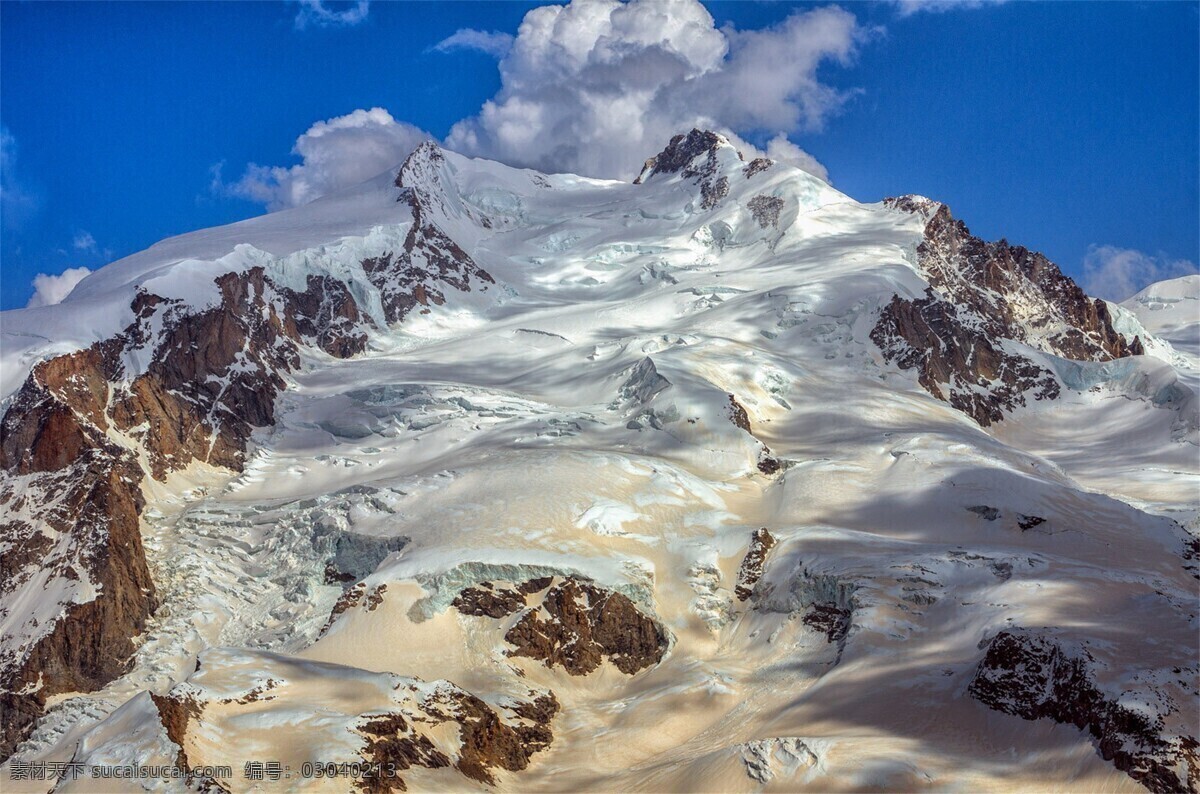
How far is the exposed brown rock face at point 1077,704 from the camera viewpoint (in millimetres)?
72750

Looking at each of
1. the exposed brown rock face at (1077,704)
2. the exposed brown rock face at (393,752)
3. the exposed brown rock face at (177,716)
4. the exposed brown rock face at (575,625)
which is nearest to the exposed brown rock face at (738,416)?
the exposed brown rock face at (575,625)

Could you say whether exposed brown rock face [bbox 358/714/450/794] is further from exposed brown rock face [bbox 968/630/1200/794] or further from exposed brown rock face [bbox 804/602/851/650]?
exposed brown rock face [bbox 804/602/851/650]

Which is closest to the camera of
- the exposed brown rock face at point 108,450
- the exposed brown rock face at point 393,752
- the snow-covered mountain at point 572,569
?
the exposed brown rock face at point 393,752

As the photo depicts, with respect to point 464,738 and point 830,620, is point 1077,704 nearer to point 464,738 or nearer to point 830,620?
point 830,620

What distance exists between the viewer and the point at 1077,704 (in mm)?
79812

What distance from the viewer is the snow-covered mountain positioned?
80.2 m

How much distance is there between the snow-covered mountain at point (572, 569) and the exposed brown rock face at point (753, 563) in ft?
1.02

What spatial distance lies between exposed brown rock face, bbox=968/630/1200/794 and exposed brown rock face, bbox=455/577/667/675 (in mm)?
31536

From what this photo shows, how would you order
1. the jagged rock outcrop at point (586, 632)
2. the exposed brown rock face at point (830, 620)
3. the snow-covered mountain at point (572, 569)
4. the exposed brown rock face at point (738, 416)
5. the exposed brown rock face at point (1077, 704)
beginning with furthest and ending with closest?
the exposed brown rock face at point (738, 416) < the jagged rock outcrop at point (586, 632) < the exposed brown rock face at point (830, 620) < the snow-covered mountain at point (572, 569) < the exposed brown rock face at point (1077, 704)

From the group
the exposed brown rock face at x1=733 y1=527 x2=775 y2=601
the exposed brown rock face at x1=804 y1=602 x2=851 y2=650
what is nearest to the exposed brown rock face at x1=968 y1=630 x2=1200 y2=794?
the exposed brown rock face at x1=804 y1=602 x2=851 y2=650

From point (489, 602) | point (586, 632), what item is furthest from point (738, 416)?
point (489, 602)

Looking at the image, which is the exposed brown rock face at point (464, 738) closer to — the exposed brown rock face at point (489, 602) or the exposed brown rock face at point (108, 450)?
the exposed brown rock face at point (489, 602)

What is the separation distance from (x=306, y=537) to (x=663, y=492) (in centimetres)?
3652

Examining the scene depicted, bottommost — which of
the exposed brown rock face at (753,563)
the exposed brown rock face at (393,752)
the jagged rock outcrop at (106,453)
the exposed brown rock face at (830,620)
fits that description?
the exposed brown rock face at (393,752)
